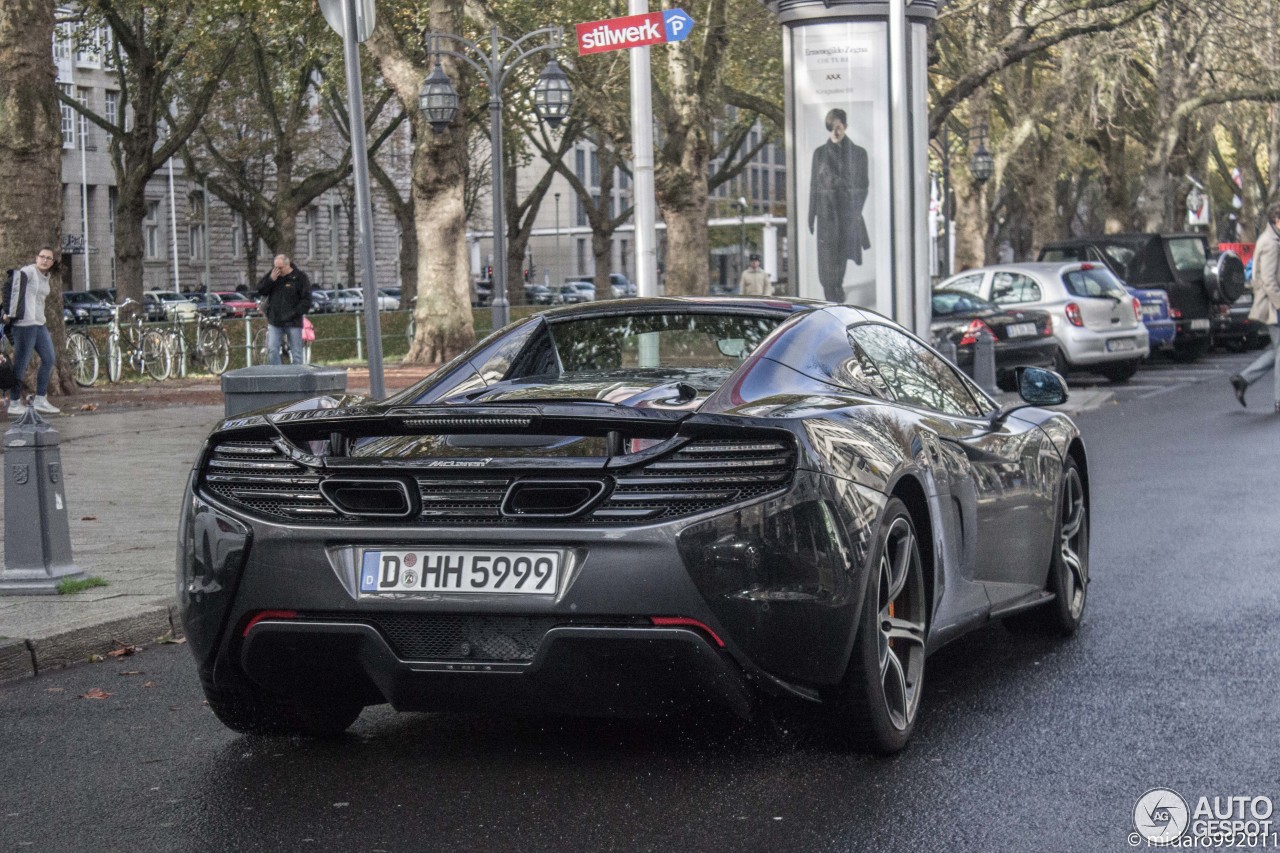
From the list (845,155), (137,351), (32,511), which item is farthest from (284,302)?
(32,511)

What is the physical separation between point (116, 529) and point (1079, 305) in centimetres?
1545

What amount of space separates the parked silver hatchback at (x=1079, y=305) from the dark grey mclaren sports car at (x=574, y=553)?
18209mm

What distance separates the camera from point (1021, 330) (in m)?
22.0

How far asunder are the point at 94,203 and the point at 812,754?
231 ft

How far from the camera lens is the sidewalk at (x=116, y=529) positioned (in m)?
6.94

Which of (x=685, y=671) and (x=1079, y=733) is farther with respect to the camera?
(x=1079, y=733)

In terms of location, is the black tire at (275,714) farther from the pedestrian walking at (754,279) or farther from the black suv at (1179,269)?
the pedestrian walking at (754,279)

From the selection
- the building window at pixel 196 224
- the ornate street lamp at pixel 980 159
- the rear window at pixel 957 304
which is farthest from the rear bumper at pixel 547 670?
the building window at pixel 196 224

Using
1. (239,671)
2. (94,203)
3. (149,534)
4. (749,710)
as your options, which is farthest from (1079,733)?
(94,203)

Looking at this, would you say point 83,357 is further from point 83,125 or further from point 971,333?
point 83,125

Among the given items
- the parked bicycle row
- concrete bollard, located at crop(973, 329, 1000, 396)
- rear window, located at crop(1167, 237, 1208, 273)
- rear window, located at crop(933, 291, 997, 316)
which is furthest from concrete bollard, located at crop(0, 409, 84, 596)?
rear window, located at crop(1167, 237, 1208, 273)

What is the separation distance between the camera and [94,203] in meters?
71.2

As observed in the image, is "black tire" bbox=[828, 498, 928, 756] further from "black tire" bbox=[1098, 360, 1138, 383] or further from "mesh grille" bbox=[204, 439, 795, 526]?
"black tire" bbox=[1098, 360, 1138, 383]

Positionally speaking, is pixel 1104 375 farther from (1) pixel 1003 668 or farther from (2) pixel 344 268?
(2) pixel 344 268
